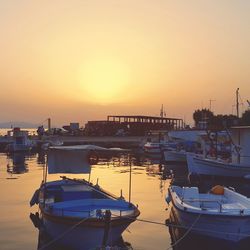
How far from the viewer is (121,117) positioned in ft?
458

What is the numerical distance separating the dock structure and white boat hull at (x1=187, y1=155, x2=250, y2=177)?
8493 cm

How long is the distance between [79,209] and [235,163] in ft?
73.7

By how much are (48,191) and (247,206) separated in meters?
8.37

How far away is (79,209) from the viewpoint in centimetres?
1708

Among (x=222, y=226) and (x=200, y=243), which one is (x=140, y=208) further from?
(x=222, y=226)

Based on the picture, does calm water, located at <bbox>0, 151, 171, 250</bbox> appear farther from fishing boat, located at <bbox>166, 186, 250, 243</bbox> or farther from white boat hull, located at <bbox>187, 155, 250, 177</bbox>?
white boat hull, located at <bbox>187, 155, 250, 177</bbox>

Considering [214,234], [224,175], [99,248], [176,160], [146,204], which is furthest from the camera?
[176,160]

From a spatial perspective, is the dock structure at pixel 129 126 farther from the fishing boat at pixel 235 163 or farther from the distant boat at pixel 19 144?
the fishing boat at pixel 235 163

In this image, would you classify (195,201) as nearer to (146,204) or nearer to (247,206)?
(247,206)

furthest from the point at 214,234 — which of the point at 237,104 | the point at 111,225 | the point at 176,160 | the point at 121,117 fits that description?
the point at 121,117

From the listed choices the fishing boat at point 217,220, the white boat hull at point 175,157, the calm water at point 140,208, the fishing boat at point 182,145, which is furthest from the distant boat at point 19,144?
the fishing boat at point 217,220

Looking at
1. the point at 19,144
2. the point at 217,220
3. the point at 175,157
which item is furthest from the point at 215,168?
the point at 19,144

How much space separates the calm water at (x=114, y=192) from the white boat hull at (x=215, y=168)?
2.78 m

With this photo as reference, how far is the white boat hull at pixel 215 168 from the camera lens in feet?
114
